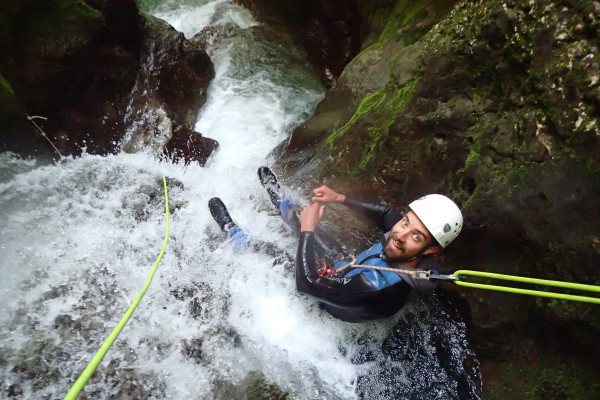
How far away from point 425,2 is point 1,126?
19.8ft

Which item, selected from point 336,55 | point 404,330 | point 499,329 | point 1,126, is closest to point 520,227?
point 499,329

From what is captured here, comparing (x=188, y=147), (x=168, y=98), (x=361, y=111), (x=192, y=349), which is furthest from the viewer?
(x=168, y=98)

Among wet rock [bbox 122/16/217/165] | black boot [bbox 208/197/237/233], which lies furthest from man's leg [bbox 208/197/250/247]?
wet rock [bbox 122/16/217/165]

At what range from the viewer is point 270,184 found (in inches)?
198

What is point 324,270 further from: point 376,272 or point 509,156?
point 509,156

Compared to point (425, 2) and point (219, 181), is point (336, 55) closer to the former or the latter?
point (425, 2)

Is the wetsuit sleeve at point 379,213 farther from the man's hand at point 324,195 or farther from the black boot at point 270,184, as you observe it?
the black boot at point 270,184

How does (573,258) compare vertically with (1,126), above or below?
below

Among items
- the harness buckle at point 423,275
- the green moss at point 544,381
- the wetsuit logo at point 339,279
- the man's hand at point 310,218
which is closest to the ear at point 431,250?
the harness buckle at point 423,275

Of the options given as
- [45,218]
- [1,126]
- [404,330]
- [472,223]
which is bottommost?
[404,330]

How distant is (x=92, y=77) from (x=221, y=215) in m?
3.37

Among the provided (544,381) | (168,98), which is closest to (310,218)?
(544,381)

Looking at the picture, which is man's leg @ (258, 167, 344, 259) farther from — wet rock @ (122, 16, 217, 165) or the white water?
wet rock @ (122, 16, 217, 165)

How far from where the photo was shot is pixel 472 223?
352 cm
